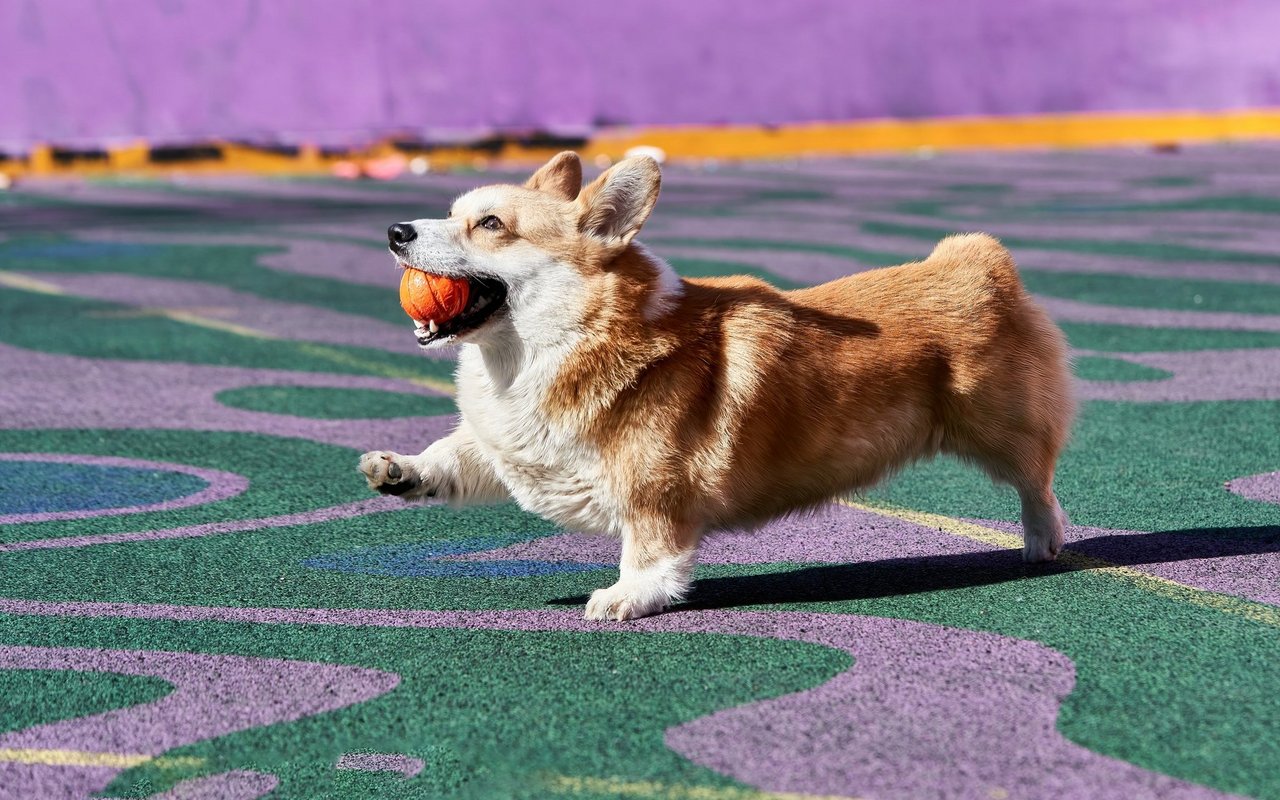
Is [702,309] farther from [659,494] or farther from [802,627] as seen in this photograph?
[802,627]

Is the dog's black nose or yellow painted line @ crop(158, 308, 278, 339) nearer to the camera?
the dog's black nose

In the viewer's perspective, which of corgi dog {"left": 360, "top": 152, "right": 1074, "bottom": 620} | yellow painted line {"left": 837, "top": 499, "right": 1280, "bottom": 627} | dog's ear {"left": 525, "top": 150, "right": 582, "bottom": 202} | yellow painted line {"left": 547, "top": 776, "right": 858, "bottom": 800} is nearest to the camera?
yellow painted line {"left": 547, "top": 776, "right": 858, "bottom": 800}

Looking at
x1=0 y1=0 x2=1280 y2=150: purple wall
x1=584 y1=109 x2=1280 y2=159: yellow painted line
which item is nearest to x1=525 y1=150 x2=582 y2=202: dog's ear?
x1=0 y1=0 x2=1280 y2=150: purple wall

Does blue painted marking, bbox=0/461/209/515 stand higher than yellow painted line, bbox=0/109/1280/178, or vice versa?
yellow painted line, bbox=0/109/1280/178

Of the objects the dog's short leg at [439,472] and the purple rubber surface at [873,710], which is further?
the dog's short leg at [439,472]

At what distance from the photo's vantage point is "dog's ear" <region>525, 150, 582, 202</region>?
469cm

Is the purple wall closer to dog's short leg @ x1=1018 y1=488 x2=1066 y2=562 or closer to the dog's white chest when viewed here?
the dog's white chest

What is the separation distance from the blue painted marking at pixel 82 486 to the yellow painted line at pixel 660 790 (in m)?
2.66

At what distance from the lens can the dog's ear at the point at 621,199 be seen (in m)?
4.18

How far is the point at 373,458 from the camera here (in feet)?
14.3

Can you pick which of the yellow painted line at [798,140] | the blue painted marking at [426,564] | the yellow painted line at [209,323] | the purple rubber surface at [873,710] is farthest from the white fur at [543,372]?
the yellow painted line at [798,140]

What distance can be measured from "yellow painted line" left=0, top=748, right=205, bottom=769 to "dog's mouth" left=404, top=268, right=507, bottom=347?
4.46ft

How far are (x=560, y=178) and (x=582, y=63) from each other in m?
17.1

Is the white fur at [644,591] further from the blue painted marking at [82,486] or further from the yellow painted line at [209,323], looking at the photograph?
the yellow painted line at [209,323]
